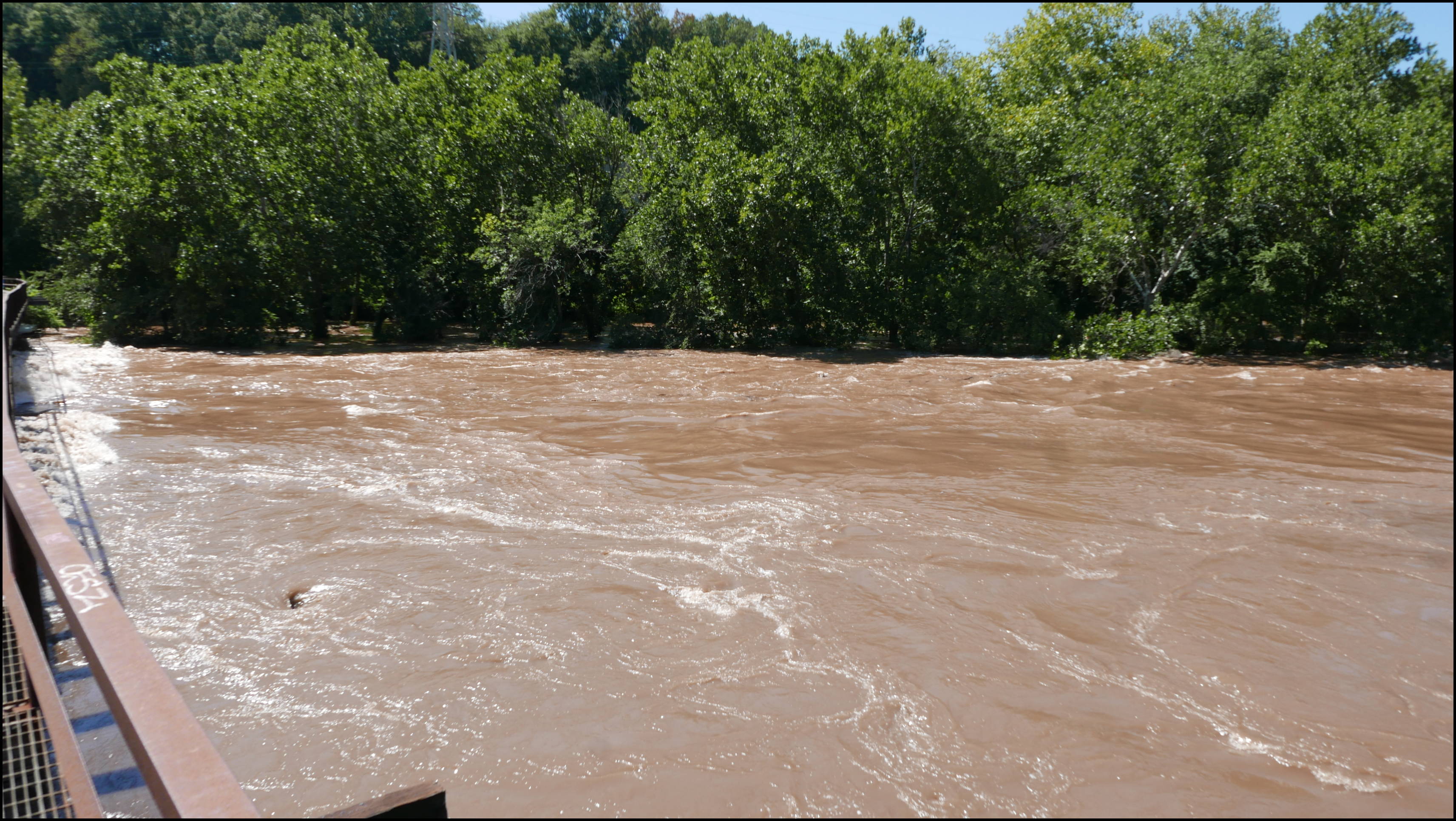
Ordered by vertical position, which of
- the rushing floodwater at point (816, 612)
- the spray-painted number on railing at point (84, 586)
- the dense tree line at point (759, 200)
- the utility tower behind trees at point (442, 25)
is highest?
the utility tower behind trees at point (442, 25)

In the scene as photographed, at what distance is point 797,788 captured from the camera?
356cm

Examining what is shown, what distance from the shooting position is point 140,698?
1693 mm

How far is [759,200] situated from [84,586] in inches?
756

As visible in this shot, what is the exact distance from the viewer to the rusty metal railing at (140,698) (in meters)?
1.47

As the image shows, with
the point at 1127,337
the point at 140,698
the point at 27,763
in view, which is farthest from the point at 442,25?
the point at 140,698

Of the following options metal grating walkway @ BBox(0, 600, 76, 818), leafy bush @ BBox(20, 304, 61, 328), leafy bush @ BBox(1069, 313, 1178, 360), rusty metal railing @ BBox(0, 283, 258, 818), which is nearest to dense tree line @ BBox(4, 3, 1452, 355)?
leafy bush @ BBox(1069, 313, 1178, 360)

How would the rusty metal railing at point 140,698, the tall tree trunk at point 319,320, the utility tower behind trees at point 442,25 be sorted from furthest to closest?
the utility tower behind trees at point 442,25 < the tall tree trunk at point 319,320 < the rusty metal railing at point 140,698

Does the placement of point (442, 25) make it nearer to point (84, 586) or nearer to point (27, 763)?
point (27, 763)

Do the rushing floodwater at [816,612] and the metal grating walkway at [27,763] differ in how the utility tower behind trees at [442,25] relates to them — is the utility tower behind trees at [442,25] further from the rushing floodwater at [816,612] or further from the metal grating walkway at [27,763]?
the metal grating walkway at [27,763]

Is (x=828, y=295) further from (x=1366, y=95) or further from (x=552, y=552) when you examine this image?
(x=552, y=552)

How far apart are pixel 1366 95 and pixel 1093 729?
2237 cm

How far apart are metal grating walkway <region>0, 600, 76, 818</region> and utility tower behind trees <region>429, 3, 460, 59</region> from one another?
4263 centimetres

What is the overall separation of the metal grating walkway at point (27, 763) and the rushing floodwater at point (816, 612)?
78 cm

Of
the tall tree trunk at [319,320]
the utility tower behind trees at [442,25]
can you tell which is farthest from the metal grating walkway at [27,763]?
the utility tower behind trees at [442,25]
